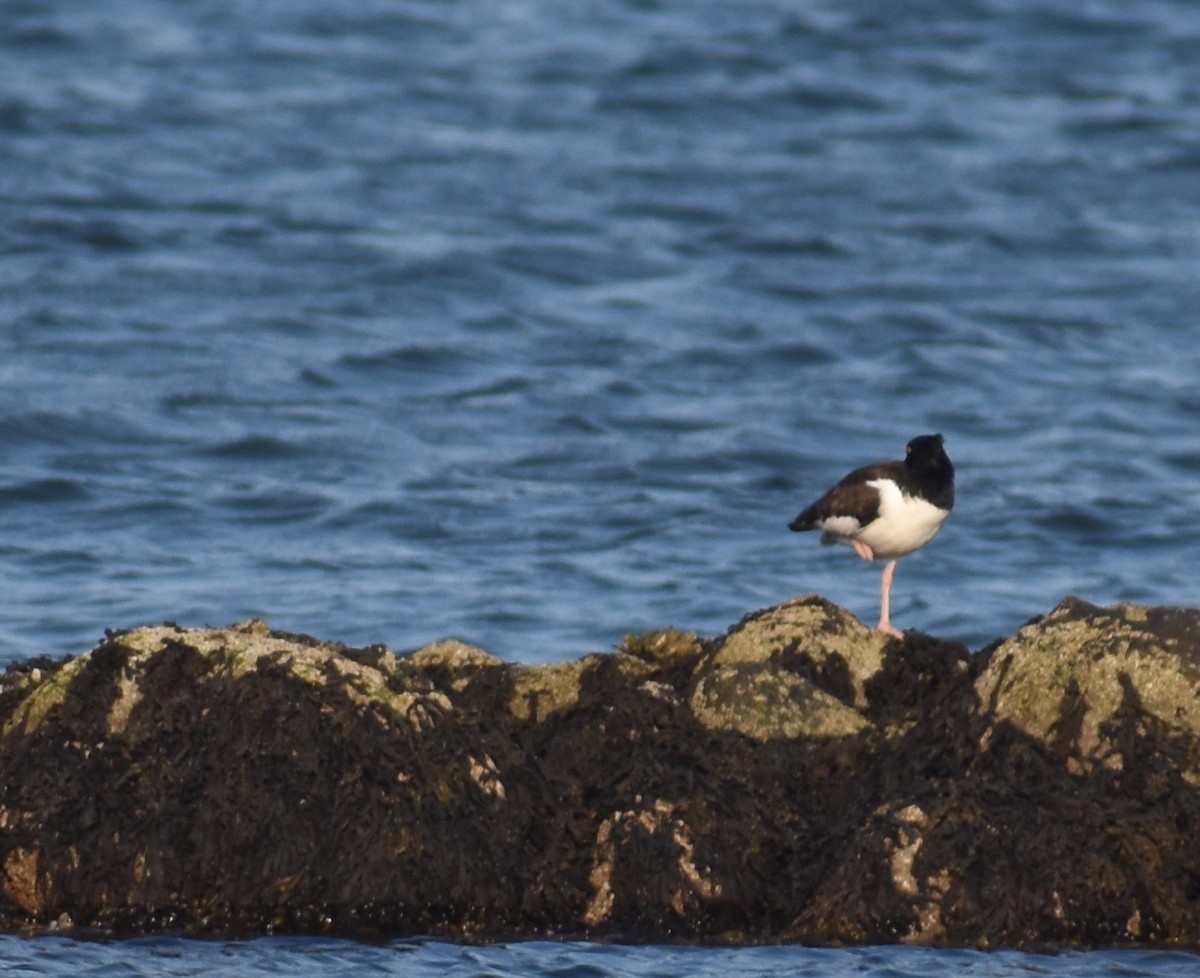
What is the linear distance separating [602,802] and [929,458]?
3.05m

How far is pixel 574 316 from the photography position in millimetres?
19203

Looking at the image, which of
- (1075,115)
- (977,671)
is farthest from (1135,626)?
(1075,115)

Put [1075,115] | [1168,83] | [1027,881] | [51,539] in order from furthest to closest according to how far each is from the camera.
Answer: [1168,83] < [1075,115] < [51,539] < [1027,881]

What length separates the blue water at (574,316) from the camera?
11789 millimetres

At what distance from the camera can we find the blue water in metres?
11.8

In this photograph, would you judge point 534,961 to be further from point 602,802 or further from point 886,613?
point 886,613

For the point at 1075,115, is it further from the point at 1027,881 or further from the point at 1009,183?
the point at 1027,881

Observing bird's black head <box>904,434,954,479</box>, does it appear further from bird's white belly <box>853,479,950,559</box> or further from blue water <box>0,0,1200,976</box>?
blue water <box>0,0,1200,976</box>

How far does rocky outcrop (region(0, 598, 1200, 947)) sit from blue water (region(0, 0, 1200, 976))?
238 mm

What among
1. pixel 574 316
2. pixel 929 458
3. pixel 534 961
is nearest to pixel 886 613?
pixel 929 458

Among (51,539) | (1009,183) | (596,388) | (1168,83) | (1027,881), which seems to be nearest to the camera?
(1027,881)

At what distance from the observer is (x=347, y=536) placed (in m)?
12.7

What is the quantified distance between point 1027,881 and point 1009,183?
18.4 meters

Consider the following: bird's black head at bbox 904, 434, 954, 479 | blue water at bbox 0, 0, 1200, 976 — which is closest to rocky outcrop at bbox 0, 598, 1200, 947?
blue water at bbox 0, 0, 1200, 976
